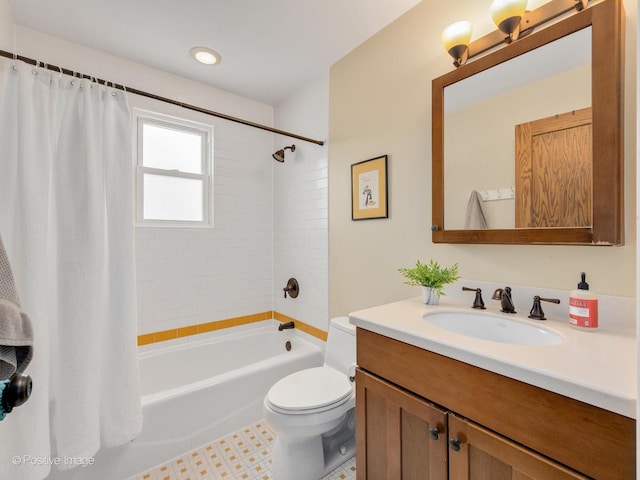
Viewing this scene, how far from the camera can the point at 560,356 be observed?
0.74m

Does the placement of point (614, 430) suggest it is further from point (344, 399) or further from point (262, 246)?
point (262, 246)

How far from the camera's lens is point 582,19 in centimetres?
100

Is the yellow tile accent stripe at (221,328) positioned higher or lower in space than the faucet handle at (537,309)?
lower

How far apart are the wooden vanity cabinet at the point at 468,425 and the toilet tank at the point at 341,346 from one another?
48cm

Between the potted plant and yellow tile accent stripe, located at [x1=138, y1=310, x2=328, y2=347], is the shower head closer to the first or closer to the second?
yellow tile accent stripe, located at [x1=138, y1=310, x2=328, y2=347]

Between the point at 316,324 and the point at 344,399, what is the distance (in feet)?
2.86

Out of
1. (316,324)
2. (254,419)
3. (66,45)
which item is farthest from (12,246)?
(316,324)

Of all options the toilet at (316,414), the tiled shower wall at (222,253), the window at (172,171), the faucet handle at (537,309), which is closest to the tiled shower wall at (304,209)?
the tiled shower wall at (222,253)

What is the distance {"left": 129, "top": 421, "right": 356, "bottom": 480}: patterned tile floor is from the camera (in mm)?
1499

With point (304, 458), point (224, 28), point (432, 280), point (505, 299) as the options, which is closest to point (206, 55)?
point (224, 28)

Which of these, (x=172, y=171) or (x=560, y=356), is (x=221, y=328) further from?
(x=560, y=356)

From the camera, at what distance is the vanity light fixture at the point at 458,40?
4.18 feet

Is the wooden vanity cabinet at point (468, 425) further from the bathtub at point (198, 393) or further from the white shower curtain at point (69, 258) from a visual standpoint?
the white shower curtain at point (69, 258)

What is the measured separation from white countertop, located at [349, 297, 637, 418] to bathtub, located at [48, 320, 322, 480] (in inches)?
44.5
